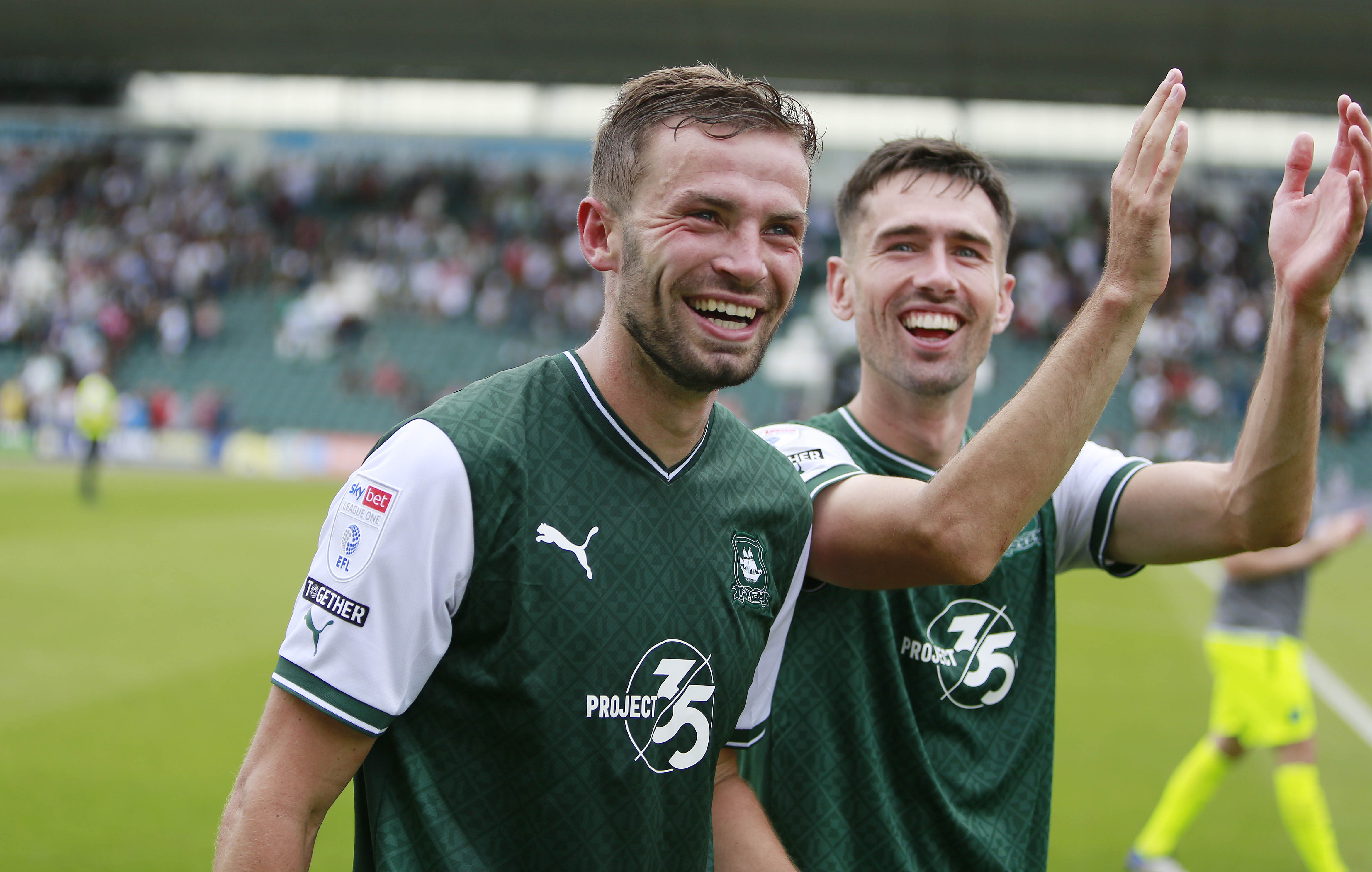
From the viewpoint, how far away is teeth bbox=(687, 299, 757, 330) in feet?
6.85

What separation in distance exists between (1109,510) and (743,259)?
132cm

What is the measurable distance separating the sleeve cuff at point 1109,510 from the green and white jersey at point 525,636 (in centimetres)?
114

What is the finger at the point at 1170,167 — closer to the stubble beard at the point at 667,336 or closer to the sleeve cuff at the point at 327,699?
the stubble beard at the point at 667,336

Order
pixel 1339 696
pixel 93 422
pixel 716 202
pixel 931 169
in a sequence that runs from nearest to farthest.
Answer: pixel 716 202 → pixel 931 169 → pixel 1339 696 → pixel 93 422

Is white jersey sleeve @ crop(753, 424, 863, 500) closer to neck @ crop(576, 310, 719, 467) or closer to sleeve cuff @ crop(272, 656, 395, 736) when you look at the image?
neck @ crop(576, 310, 719, 467)

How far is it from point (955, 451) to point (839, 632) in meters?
0.64

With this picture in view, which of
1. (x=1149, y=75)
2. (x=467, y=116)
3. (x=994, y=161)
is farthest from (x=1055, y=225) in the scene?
(x=994, y=161)

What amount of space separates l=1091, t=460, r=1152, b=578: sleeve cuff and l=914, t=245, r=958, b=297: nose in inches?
24.6

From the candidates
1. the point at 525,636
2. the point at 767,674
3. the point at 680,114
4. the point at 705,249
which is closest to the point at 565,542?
the point at 525,636

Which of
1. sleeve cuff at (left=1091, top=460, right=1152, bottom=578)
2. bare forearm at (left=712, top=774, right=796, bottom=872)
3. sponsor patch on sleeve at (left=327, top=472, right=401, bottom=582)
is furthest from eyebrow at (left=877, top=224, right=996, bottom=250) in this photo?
sponsor patch on sleeve at (left=327, top=472, right=401, bottom=582)

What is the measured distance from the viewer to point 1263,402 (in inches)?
94.9

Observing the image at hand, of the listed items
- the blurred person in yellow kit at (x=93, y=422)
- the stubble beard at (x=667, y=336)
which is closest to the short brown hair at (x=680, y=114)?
the stubble beard at (x=667, y=336)

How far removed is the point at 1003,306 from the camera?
119 inches

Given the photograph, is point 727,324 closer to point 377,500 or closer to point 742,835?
point 377,500
